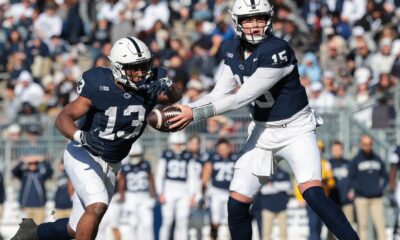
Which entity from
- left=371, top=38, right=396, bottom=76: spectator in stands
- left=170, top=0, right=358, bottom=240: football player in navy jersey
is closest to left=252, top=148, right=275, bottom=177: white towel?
left=170, top=0, right=358, bottom=240: football player in navy jersey

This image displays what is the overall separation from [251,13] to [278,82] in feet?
1.90

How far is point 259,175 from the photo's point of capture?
8.70 metres

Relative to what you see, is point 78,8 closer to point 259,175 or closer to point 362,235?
point 362,235

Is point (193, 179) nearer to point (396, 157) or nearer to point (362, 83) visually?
point (396, 157)

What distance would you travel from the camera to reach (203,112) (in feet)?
26.0

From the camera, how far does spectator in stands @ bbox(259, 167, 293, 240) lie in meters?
14.6

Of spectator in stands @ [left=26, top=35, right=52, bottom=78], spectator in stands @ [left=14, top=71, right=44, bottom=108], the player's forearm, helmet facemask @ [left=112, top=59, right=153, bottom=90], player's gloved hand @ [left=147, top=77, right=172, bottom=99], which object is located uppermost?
spectator in stands @ [left=26, top=35, right=52, bottom=78]

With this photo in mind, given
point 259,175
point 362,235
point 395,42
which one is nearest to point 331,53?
point 395,42

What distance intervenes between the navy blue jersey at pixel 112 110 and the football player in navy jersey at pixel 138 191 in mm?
6009

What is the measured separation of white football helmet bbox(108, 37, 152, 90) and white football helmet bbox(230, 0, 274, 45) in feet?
2.62

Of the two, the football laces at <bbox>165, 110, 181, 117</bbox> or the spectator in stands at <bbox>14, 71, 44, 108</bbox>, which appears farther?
the spectator in stands at <bbox>14, 71, 44, 108</bbox>

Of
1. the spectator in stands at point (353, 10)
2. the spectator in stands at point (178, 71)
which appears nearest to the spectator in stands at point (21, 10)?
the spectator in stands at point (178, 71)

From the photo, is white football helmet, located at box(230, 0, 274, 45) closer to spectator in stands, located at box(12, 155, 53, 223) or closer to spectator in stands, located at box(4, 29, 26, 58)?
spectator in stands, located at box(12, 155, 53, 223)

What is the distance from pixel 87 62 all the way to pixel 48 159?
3632 mm
